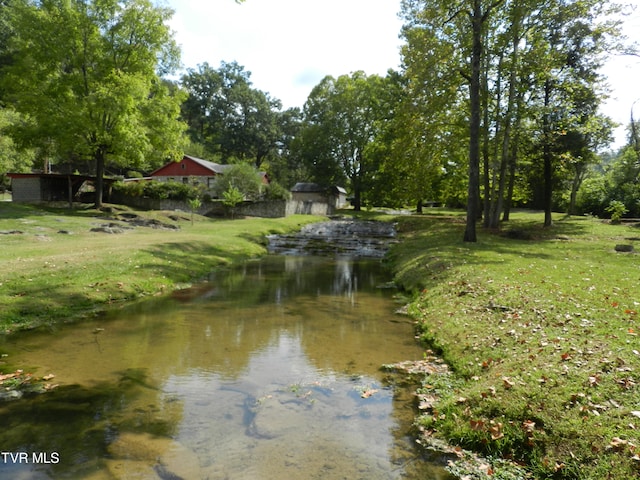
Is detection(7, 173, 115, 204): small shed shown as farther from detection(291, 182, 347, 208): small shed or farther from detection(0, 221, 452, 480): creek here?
detection(291, 182, 347, 208): small shed

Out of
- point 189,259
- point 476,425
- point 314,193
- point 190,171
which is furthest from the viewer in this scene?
point 314,193

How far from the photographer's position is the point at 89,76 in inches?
1271

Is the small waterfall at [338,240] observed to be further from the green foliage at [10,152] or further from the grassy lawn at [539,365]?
the green foliage at [10,152]

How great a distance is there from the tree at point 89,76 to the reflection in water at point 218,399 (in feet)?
82.1

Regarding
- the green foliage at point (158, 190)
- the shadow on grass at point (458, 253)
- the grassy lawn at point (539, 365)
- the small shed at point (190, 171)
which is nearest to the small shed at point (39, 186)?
the green foliage at point (158, 190)

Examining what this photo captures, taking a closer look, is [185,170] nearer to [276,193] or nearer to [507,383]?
[276,193]

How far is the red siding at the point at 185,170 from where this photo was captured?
57.2 metres

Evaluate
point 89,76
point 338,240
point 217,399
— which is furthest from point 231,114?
point 217,399

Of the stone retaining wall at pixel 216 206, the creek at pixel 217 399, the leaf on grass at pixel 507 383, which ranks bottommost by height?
the creek at pixel 217 399

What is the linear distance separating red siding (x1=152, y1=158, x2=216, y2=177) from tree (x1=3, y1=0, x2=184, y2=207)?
22890mm

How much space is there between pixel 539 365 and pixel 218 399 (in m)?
4.70

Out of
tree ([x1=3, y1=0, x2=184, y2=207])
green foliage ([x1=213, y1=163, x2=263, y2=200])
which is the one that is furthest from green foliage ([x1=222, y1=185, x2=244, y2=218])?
tree ([x1=3, y1=0, x2=184, y2=207])

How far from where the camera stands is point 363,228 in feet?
123

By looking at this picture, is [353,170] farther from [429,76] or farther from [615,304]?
[615,304]
